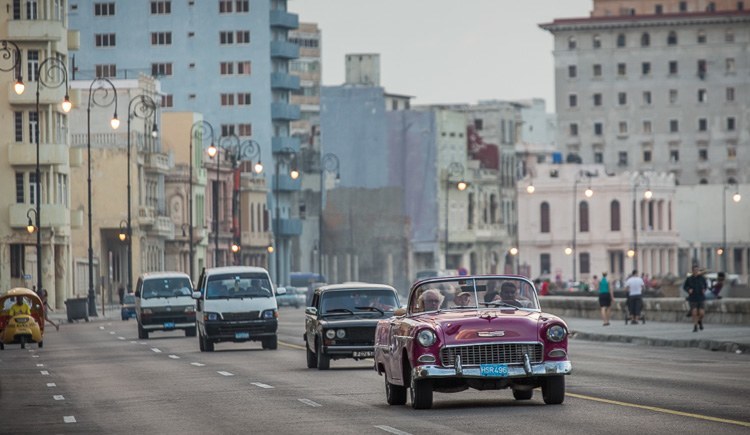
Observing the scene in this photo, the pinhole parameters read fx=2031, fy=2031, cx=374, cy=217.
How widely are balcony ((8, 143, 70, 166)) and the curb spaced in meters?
47.2

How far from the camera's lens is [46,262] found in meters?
100

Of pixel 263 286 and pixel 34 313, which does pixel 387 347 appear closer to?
pixel 263 286

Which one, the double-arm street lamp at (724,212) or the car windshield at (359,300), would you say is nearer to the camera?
the car windshield at (359,300)

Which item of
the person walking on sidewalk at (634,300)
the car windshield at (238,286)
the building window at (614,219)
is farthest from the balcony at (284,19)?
the car windshield at (238,286)

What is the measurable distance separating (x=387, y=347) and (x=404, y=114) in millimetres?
135464

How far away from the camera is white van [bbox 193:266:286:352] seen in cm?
4597

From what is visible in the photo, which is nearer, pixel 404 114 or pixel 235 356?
pixel 235 356

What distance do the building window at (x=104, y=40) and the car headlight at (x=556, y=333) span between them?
133 m

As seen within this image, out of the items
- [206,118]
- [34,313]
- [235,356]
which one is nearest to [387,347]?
[235,356]

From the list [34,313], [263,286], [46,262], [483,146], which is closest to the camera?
[263,286]

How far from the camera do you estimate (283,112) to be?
15475cm

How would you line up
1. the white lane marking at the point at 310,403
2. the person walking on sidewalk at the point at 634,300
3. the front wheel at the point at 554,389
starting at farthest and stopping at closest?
the person walking on sidewalk at the point at 634,300
the white lane marking at the point at 310,403
the front wheel at the point at 554,389

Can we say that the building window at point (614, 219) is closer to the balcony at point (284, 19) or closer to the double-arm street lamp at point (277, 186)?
the double-arm street lamp at point (277, 186)

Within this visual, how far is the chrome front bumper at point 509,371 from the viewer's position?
2283cm
